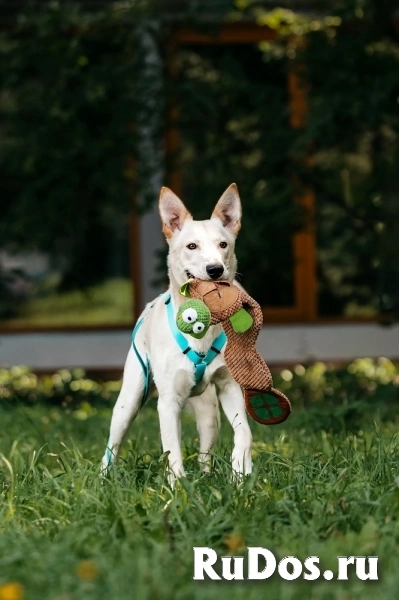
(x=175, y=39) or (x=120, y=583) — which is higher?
(x=175, y=39)

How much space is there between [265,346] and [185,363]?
5.67 metres

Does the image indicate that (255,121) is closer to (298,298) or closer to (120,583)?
(298,298)

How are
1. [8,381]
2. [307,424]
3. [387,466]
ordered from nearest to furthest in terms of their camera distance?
[387,466], [307,424], [8,381]

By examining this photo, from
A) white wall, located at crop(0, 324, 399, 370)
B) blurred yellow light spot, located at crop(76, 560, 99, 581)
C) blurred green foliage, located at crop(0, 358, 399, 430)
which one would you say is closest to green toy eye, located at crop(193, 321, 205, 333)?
blurred yellow light spot, located at crop(76, 560, 99, 581)

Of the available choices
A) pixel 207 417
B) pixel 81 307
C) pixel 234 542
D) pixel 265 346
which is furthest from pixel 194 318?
pixel 81 307

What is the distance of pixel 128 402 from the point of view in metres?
4.74

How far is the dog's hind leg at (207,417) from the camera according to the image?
4.68 meters

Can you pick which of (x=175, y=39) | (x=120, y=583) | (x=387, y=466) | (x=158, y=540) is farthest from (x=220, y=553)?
(x=175, y=39)

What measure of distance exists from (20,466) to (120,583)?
1884mm

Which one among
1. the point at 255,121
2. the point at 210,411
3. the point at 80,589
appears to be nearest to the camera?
the point at 80,589

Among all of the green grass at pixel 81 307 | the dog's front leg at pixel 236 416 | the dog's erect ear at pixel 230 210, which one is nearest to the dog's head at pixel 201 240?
the dog's erect ear at pixel 230 210

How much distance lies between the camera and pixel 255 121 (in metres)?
8.80

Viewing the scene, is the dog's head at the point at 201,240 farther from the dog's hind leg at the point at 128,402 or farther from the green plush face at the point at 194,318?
the dog's hind leg at the point at 128,402

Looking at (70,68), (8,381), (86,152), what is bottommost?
(8,381)
